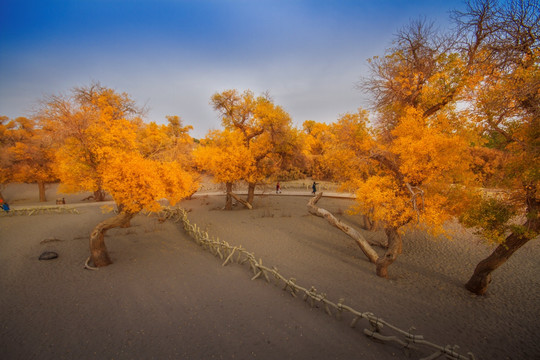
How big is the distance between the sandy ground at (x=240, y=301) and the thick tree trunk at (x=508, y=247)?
585 mm

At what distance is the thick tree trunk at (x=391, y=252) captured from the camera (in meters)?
9.83

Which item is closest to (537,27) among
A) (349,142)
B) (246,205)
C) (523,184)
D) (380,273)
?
(523,184)

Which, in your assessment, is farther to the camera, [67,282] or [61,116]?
[61,116]

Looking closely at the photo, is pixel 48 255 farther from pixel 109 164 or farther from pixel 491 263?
pixel 491 263

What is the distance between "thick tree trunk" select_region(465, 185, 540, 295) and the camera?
675cm

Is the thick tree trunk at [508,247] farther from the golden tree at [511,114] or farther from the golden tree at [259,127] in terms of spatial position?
the golden tree at [259,127]

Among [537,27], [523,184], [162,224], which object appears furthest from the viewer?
[162,224]

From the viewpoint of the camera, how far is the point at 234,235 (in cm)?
1527

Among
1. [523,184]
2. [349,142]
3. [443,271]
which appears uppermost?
[349,142]

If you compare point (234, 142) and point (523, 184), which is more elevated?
point (234, 142)

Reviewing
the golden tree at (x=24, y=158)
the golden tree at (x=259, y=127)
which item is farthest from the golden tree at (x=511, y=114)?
the golden tree at (x=24, y=158)

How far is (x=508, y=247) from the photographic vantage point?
735 cm

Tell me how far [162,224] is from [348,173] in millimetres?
15070

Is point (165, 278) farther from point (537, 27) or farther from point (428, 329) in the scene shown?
→ point (537, 27)
